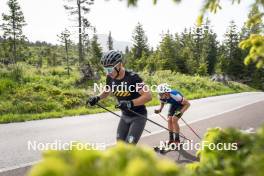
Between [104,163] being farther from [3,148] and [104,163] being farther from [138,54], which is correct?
[138,54]

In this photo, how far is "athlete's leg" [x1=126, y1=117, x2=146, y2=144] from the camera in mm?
5645

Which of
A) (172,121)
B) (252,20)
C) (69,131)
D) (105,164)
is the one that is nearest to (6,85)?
(69,131)

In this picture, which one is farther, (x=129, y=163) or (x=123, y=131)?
(x=123, y=131)

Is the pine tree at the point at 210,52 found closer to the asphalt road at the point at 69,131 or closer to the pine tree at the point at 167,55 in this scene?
the pine tree at the point at 167,55

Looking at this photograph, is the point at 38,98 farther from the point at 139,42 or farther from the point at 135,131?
the point at 139,42

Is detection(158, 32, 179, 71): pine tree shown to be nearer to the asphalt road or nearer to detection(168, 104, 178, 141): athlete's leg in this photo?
the asphalt road

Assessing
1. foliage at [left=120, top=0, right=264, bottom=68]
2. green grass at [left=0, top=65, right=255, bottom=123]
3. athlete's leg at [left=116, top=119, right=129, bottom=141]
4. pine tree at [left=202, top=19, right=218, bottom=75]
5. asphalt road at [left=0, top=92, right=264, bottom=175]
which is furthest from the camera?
pine tree at [left=202, top=19, right=218, bottom=75]

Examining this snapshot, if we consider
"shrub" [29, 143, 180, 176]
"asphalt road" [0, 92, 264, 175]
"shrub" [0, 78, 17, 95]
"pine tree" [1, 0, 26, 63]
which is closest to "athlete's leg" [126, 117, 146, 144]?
"asphalt road" [0, 92, 264, 175]

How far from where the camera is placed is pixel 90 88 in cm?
2284

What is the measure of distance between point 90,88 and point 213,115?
921 centimetres

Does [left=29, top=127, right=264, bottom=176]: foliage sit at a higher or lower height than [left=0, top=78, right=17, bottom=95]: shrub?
higher

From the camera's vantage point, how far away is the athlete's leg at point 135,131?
564 centimetres

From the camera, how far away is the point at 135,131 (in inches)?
225

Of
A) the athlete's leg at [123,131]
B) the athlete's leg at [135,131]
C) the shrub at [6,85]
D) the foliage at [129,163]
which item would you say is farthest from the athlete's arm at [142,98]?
the shrub at [6,85]
